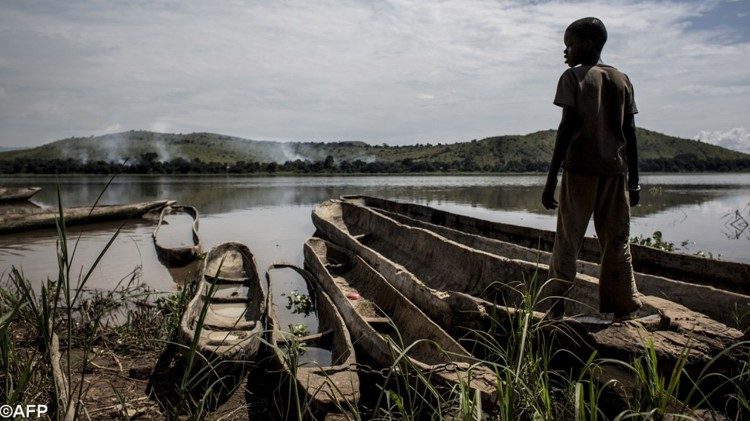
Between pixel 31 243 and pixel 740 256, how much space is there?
16018 mm

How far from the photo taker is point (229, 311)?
618cm

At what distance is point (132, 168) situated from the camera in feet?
197

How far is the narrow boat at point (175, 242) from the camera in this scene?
31.3 ft

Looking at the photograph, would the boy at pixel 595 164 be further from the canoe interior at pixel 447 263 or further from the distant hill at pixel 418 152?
the distant hill at pixel 418 152

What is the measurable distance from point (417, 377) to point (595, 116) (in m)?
2.45

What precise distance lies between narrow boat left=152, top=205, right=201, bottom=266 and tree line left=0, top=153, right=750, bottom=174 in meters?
44.8

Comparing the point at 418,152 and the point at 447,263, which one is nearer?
the point at 447,263

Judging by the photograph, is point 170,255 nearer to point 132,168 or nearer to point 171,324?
point 171,324

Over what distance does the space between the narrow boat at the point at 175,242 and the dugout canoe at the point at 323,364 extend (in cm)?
434

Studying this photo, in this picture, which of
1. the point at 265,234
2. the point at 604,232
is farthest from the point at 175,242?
Answer: the point at 604,232

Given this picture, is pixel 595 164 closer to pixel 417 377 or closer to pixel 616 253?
pixel 616 253

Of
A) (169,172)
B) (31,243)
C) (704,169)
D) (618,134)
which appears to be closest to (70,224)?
(31,243)

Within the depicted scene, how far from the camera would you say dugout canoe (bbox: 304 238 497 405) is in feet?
8.90

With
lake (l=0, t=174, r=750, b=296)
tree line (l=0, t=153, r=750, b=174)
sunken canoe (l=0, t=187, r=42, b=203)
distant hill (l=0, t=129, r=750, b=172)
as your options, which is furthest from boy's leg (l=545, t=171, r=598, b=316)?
distant hill (l=0, t=129, r=750, b=172)
